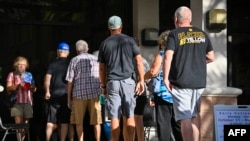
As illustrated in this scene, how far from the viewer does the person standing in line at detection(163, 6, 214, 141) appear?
221 inches

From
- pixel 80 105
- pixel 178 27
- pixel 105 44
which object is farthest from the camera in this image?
pixel 80 105

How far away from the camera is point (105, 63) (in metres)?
6.64

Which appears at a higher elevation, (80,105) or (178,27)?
(178,27)

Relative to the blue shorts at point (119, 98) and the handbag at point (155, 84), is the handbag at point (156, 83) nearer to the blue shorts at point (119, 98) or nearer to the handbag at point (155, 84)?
the handbag at point (155, 84)

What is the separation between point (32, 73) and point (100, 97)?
174cm

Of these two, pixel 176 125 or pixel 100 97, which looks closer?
pixel 176 125

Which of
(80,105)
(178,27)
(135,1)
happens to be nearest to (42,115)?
(80,105)

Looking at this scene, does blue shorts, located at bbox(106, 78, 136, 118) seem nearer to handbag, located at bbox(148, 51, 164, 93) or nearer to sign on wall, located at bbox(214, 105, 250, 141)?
handbag, located at bbox(148, 51, 164, 93)

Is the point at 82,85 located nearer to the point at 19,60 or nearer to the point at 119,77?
the point at 19,60

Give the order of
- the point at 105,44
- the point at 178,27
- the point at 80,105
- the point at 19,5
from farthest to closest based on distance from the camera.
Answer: the point at 19,5 < the point at 80,105 < the point at 105,44 < the point at 178,27

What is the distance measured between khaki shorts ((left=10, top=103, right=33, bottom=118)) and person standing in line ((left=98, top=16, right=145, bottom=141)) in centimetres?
205

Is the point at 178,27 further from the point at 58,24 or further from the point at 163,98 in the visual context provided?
the point at 58,24

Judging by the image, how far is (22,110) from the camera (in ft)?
26.8

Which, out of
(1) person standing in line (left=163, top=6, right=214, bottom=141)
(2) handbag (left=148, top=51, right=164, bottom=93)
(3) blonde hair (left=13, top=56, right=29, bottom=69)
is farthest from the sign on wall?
(3) blonde hair (left=13, top=56, right=29, bottom=69)
